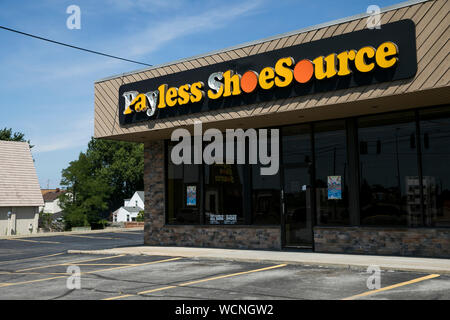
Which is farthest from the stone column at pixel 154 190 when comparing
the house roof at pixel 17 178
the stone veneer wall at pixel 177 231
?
the house roof at pixel 17 178

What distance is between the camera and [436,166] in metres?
12.5

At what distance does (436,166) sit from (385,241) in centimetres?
244

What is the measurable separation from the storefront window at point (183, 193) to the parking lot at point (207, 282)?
3.99 metres

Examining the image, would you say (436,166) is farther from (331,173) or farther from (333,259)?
(333,259)

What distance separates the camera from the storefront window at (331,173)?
45.8 ft

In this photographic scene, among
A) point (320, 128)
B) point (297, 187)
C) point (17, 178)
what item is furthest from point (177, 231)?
point (17, 178)

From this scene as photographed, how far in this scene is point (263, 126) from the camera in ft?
50.9

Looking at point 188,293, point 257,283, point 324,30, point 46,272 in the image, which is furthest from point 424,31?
point 46,272

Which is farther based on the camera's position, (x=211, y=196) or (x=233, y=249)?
(x=211, y=196)

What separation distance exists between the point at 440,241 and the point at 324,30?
6301 millimetres

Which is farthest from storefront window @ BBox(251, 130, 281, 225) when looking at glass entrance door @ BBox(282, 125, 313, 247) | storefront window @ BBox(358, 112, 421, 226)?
storefront window @ BBox(358, 112, 421, 226)

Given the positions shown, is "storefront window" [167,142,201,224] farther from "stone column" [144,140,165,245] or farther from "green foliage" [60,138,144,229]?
"green foliage" [60,138,144,229]

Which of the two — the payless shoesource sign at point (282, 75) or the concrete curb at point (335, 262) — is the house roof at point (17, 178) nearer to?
the payless shoesource sign at point (282, 75)
